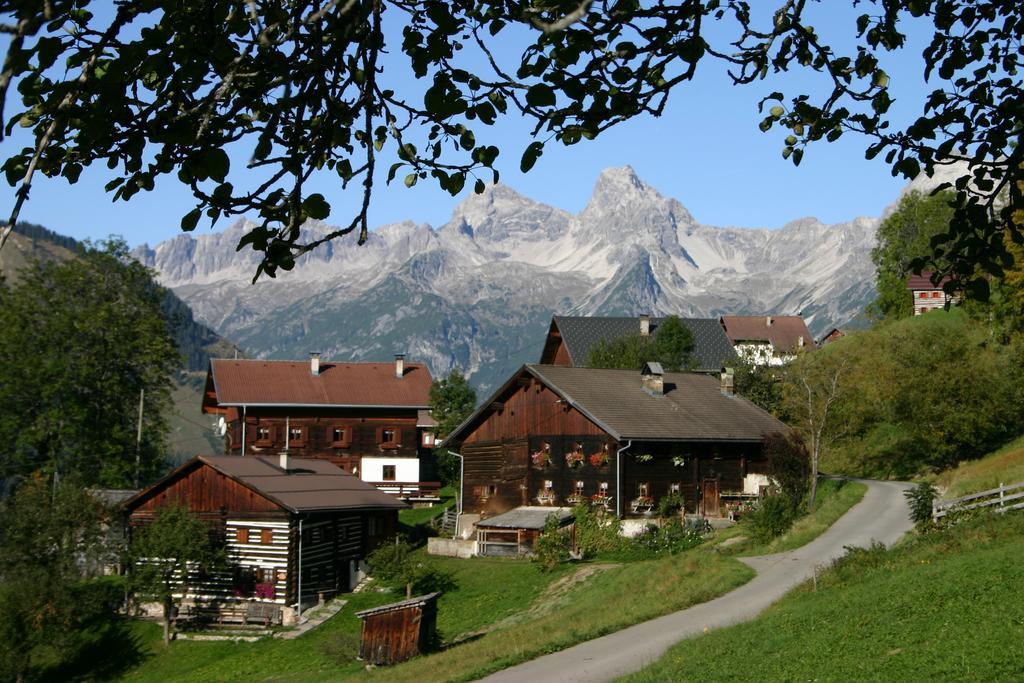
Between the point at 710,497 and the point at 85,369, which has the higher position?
the point at 85,369

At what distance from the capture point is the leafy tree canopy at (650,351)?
74062 millimetres

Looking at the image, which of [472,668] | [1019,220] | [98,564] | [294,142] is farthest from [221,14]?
[98,564]

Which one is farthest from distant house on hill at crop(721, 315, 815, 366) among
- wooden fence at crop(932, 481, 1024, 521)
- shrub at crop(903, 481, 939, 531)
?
wooden fence at crop(932, 481, 1024, 521)

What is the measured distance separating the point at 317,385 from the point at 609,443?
3469cm

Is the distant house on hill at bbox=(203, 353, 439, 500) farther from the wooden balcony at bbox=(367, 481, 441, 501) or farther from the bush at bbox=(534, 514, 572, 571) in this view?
the bush at bbox=(534, 514, 572, 571)

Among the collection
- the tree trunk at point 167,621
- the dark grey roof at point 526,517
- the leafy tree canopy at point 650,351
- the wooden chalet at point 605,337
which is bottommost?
the tree trunk at point 167,621

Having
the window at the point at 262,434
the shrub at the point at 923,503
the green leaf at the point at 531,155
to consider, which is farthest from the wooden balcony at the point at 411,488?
the green leaf at the point at 531,155

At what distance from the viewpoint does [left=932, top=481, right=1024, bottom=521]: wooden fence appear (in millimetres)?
30891

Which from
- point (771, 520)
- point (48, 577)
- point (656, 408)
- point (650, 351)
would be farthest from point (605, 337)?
point (48, 577)

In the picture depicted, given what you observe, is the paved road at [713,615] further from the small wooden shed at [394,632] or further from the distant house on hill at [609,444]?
the distant house on hill at [609,444]

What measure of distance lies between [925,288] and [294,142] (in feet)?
347

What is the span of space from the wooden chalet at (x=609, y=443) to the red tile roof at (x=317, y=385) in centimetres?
2376

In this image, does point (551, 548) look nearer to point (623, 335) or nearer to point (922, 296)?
point (623, 335)

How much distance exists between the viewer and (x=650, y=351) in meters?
77.9
